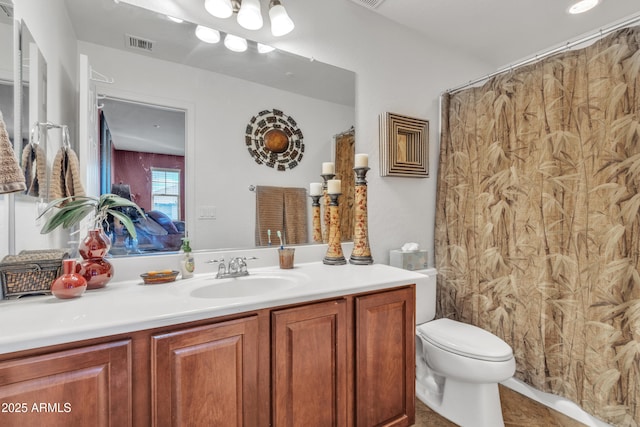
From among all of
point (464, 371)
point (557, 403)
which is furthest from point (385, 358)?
point (557, 403)

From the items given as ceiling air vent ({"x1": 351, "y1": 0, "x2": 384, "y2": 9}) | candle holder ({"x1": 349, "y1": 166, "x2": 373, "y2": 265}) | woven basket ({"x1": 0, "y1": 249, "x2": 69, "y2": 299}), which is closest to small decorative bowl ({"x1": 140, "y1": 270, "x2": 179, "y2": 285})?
woven basket ({"x1": 0, "y1": 249, "x2": 69, "y2": 299})

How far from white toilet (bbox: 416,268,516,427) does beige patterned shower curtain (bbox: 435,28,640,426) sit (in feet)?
1.14

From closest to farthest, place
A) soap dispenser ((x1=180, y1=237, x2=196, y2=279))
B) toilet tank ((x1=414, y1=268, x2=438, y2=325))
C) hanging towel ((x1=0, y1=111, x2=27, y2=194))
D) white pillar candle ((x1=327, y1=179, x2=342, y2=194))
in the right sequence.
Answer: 1. hanging towel ((x1=0, y1=111, x2=27, y2=194))
2. soap dispenser ((x1=180, y1=237, x2=196, y2=279))
3. white pillar candle ((x1=327, y1=179, x2=342, y2=194))
4. toilet tank ((x1=414, y1=268, x2=438, y2=325))

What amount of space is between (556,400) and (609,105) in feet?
5.11

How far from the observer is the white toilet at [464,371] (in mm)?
1405

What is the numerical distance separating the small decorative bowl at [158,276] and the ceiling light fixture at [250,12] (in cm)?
118

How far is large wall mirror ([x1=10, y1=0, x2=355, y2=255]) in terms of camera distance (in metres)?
1.25

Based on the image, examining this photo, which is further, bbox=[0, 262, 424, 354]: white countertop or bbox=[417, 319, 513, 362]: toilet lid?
bbox=[417, 319, 513, 362]: toilet lid

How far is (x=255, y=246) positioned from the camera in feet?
5.03

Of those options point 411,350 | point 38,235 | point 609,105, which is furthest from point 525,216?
point 38,235

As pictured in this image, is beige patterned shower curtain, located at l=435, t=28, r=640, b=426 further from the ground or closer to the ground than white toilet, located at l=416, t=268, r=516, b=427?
further from the ground

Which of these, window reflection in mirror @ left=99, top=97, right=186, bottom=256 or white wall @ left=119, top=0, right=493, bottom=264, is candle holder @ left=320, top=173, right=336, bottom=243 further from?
window reflection in mirror @ left=99, top=97, right=186, bottom=256

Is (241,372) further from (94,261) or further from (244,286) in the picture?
(94,261)

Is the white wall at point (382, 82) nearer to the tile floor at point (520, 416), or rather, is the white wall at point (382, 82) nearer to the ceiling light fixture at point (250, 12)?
the ceiling light fixture at point (250, 12)
